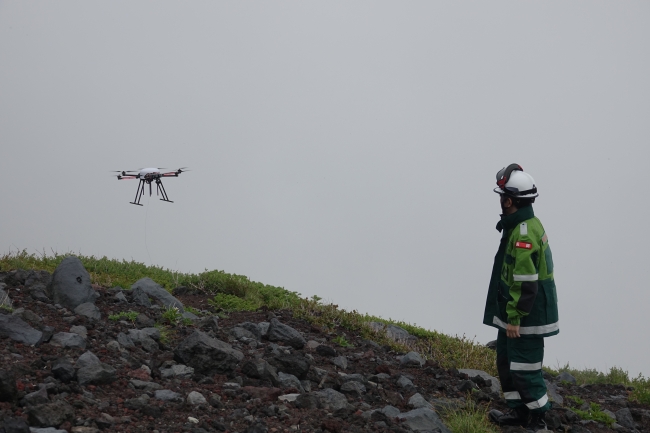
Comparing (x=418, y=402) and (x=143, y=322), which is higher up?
(x=143, y=322)

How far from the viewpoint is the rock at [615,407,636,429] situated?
32.9ft

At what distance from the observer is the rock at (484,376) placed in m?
10.2

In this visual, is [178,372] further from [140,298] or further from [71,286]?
[140,298]

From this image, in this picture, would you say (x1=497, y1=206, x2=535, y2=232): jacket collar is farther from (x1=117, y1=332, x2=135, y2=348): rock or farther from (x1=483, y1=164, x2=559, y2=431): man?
(x1=117, y1=332, x2=135, y2=348): rock

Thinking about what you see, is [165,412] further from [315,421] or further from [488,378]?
[488,378]

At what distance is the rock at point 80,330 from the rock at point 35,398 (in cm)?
230

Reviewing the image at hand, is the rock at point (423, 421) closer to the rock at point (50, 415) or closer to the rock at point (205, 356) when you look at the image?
the rock at point (205, 356)

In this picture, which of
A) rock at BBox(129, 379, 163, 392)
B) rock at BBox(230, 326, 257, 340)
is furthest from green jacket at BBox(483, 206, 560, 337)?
rock at BBox(129, 379, 163, 392)

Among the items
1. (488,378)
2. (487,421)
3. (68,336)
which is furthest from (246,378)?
(488,378)

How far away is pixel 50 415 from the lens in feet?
19.4

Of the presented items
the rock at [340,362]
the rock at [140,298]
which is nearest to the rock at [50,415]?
the rock at [340,362]

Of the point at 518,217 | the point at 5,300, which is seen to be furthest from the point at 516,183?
the point at 5,300

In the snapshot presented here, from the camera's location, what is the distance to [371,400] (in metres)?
8.35

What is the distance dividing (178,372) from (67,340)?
142 cm
